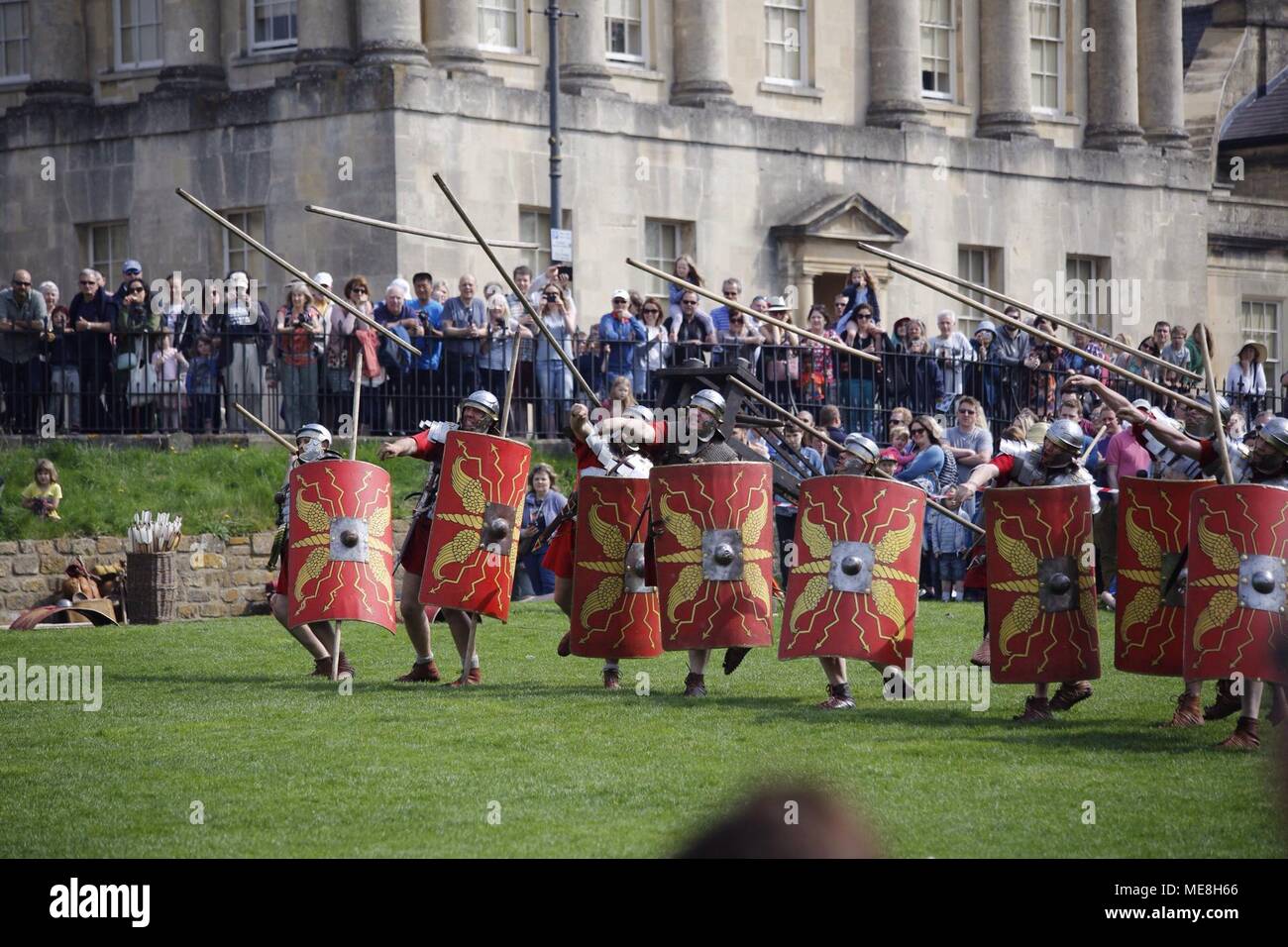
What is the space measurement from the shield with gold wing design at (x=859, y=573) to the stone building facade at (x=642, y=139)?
15282mm

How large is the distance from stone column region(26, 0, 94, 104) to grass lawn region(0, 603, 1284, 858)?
Answer: 16848 mm

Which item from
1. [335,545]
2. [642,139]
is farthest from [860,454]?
[642,139]

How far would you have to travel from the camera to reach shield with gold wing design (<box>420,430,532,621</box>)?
1449cm

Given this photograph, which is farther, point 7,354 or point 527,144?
point 527,144

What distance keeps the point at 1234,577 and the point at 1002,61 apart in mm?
24865

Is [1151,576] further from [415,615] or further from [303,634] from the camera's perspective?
[303,634]

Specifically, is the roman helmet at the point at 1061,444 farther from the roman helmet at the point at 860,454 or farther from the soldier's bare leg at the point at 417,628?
the soldier's bare leg at the point at 417,628

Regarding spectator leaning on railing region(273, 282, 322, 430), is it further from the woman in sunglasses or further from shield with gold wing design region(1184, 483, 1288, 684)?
shield with gold wing design region(1184, 483, 1288, 684)

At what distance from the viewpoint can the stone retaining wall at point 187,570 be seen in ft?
68.1

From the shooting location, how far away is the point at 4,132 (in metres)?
31.2

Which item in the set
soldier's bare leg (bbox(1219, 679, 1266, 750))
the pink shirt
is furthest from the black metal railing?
soldier's bare leg (bbox(1219, 679, 1266, 750))
